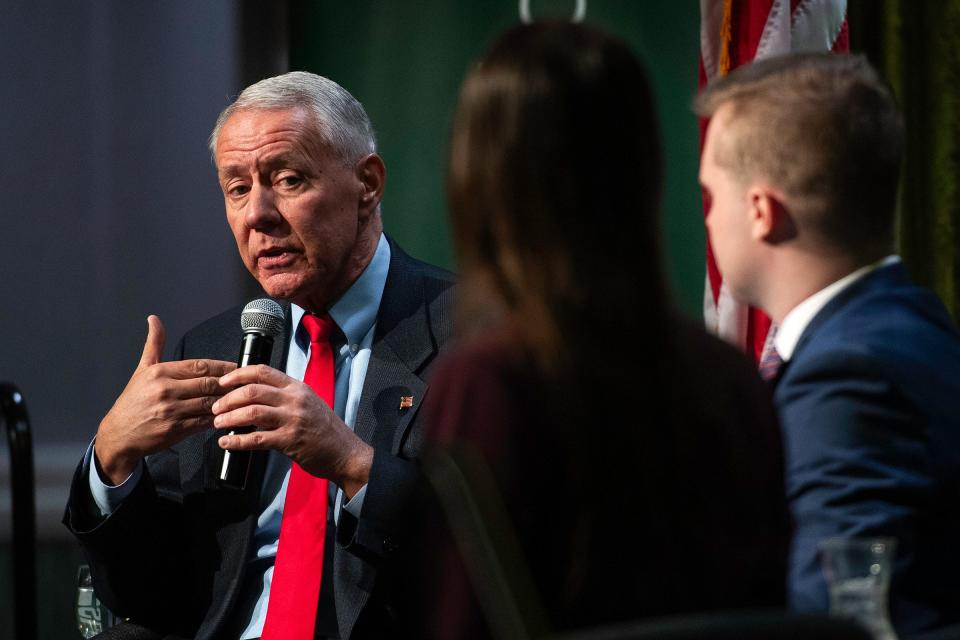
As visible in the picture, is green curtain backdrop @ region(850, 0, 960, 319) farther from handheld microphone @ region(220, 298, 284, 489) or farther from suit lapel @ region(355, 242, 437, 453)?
handheld microphone @ region(220, 298, 284, 489)

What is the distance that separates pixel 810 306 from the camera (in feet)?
5.50

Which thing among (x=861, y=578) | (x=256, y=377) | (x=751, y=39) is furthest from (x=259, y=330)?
(x=751, y=39)

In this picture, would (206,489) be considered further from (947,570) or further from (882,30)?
(882,30)

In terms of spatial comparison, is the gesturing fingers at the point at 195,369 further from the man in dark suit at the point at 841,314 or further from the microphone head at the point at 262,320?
the man in dark suit at the point at 841,314

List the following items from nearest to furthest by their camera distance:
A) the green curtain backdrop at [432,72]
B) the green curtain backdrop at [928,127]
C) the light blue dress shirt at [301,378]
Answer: the light blue dress shirt at [301,378], the green curtain backdrop at [928,127], the green curtain backdrop at [432,72]

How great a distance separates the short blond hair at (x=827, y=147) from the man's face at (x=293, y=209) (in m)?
0.90

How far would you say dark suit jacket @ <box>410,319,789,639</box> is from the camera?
3.19 feet

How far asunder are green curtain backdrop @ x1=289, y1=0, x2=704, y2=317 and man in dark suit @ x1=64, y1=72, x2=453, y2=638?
0.99 meters

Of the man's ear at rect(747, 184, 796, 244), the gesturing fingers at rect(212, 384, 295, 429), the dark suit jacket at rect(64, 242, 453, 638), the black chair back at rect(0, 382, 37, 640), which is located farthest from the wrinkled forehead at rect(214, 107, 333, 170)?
the man's ear at rect(747, 184, 796, 244)

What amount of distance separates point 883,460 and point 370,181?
1.32 meters

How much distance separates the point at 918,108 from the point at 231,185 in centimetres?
187

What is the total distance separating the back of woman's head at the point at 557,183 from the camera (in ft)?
3.36

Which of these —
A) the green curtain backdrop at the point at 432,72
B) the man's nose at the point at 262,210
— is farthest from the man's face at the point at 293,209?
the green curtain backdrop at the point at 432,72

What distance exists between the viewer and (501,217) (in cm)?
104
